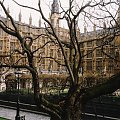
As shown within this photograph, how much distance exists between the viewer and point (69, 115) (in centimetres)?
639

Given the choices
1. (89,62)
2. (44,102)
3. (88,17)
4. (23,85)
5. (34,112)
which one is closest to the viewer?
(44,102)

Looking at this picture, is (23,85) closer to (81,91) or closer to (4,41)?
(4,41)

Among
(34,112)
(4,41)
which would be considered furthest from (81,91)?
(4,41)

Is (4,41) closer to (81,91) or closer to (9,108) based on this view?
(9,108)

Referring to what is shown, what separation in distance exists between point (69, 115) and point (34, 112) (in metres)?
13.2

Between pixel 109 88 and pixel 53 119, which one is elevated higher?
pixel 109 88

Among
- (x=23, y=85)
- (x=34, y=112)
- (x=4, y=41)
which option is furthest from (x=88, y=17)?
(x=4, y=41)

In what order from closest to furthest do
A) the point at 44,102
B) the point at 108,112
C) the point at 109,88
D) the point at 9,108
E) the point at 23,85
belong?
the point at 109,88 < the point at 44,102 < the point at 108,112 < the point at 9,108 < the point at 23,85

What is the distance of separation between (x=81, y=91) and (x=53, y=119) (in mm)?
1034

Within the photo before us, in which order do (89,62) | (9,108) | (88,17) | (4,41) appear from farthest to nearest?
(89,62) < (4,41) < (9,108) < (88,17)

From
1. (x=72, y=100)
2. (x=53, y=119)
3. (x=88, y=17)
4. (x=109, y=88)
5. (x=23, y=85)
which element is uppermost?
(x=88, y=17)

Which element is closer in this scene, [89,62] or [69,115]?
[69,115]

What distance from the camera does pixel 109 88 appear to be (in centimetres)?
546

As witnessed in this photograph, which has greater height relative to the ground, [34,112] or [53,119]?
[53,119]
